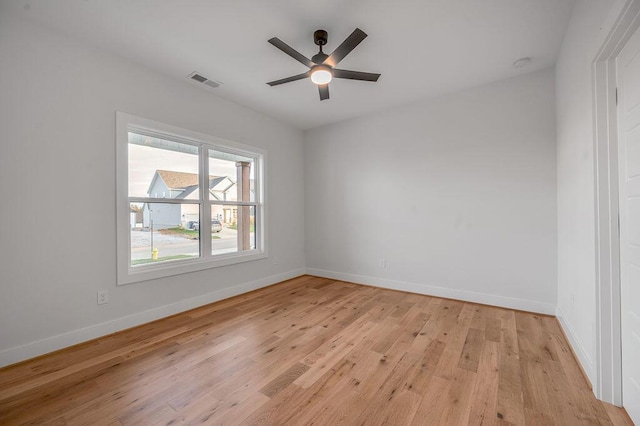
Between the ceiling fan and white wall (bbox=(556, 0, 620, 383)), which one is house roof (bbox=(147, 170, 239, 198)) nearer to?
the ceiling fan

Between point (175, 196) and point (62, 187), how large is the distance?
1.05 metres

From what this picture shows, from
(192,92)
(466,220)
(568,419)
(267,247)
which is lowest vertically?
(568,419)

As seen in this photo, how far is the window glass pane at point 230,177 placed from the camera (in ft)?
12.1

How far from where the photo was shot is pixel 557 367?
2.00 meters

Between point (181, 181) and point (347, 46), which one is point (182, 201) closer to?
point (181, 181)

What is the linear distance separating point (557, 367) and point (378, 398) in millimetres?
1454

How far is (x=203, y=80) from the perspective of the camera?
318 centimetres

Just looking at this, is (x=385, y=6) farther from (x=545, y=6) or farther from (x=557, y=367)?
(x=557, y=367)

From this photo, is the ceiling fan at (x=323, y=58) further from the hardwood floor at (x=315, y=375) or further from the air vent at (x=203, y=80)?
the hardwood floor at (x=315, y=375)

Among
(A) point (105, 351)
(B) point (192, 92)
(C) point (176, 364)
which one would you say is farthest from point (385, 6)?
(A) point (105, 351)

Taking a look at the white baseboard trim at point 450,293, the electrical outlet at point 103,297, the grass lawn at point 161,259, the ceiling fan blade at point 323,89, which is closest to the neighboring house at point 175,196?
the grass lawn at point 161,259

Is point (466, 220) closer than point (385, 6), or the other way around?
point (385, 6)

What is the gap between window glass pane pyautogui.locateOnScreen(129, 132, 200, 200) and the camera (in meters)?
2.90

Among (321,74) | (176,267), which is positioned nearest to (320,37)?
(321,74)
